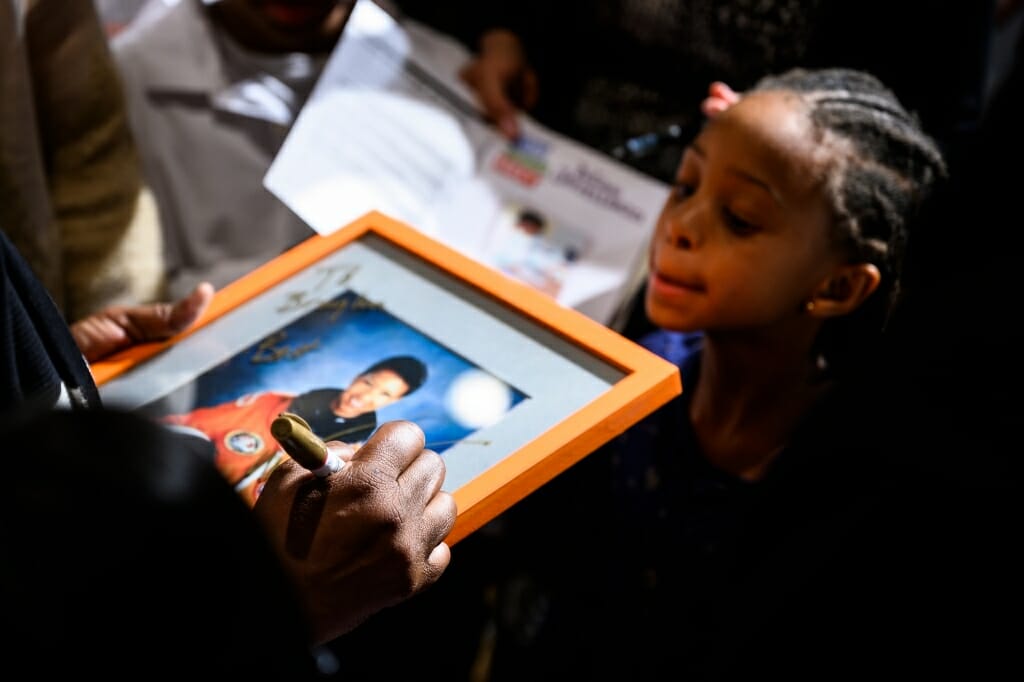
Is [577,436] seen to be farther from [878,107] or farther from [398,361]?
[878,107]

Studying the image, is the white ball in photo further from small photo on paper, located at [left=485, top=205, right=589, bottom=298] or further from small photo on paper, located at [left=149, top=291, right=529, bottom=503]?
small photo on paper, located at [left=485, top=205, right=589, bottom=298]

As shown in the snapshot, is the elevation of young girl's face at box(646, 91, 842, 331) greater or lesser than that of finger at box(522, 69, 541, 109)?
greater

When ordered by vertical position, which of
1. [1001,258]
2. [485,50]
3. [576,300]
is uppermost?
[1001,258]

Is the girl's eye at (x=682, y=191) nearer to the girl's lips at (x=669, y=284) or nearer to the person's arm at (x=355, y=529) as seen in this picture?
the girl's lips at (x=669, y=284)

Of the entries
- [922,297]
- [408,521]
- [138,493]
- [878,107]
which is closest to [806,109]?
[878,107]

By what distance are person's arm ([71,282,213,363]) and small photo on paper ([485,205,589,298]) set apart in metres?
0.38

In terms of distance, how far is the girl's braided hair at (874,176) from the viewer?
71 centimetres

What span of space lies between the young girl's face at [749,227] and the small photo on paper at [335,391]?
242 millimetres

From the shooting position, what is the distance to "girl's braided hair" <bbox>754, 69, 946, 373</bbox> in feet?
2.35

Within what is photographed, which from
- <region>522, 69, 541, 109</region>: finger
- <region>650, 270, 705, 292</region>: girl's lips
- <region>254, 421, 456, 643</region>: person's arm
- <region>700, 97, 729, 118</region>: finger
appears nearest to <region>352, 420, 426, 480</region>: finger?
<region>254, 421, 456, 643</region>: person's arm

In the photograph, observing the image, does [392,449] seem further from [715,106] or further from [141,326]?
[715,106]

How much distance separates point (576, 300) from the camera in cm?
95

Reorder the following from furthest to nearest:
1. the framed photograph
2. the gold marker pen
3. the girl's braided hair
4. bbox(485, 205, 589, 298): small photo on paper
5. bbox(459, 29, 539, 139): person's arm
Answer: bbox(459, 29, 539, 139): person's arm
bbox(485, 205, 589, 298): small photo on paper
the girl's braided hair
the framed photograph
the gold marker pen

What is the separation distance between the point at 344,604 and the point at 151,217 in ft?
2.29
